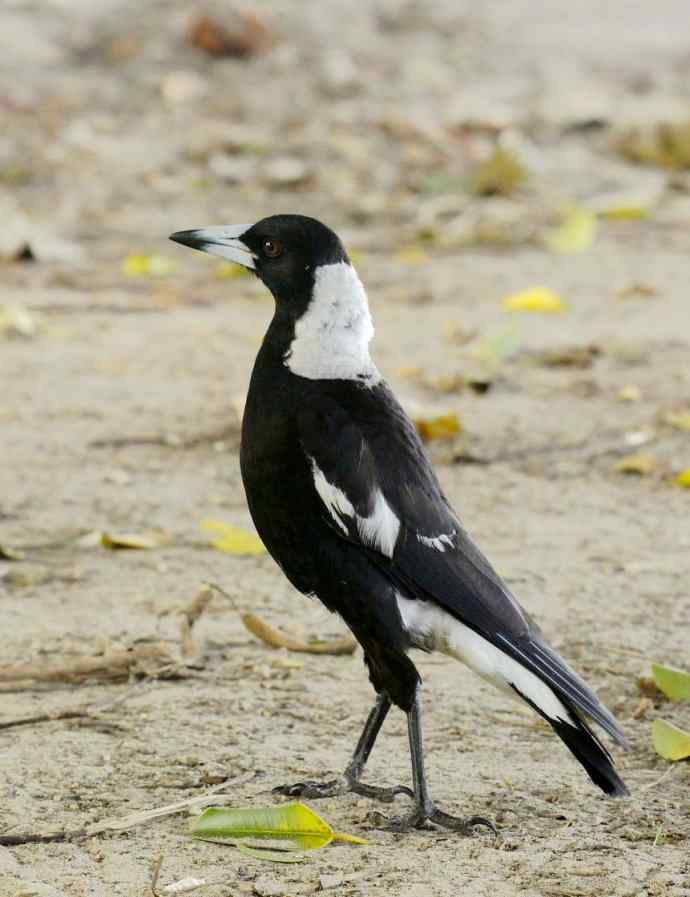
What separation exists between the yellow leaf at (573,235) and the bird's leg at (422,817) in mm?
5795

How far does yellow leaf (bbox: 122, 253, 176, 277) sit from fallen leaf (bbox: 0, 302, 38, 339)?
999mm

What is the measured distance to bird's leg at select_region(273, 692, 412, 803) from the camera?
328cm

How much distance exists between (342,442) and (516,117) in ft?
28.4

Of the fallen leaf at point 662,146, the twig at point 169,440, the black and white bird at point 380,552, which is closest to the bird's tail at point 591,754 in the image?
the black and white bird at point 380,552

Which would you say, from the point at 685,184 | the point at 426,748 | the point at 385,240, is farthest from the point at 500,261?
the point at 426,748

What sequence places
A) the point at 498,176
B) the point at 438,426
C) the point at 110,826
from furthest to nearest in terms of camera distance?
the point at 498,176 → the point at 438,426 → the point at 110,826

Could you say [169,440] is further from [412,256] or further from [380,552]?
[412,256]

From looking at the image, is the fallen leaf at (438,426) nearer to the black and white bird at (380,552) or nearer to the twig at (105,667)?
the twig at (105,667)

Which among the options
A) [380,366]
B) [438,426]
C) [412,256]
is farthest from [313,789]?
[412,256]

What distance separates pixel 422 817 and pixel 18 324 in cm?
430

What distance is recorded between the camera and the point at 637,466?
5.44 meters

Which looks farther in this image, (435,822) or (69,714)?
(69,714)

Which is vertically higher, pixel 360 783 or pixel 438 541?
pixel 438 541

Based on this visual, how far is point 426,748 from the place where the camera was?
3566 mm
